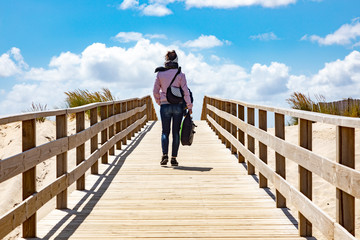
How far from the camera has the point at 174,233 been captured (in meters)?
4.36

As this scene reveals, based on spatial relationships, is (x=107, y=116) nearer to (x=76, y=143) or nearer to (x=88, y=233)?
(x=76, y=143)

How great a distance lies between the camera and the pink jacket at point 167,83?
24.8 ft

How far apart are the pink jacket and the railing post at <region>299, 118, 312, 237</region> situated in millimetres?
3694

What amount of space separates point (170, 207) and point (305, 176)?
1851 millimetres

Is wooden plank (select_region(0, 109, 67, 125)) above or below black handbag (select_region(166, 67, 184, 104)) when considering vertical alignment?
below

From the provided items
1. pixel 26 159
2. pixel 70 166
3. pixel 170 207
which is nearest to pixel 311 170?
pixel 170 207

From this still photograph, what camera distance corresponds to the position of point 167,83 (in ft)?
24.8

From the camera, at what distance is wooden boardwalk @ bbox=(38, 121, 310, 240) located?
445 cm

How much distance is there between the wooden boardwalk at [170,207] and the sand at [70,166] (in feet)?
4.42

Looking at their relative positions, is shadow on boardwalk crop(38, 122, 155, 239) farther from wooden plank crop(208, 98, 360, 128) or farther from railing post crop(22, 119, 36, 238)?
wooden plank crop(208, 98, 360, 128)

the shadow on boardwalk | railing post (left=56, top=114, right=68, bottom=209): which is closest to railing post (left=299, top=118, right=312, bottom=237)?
the shadow on boardwalk

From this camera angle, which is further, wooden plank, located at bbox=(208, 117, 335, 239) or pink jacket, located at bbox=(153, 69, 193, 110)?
pink jacket, located at bbox=(153, 69, 193, 110)

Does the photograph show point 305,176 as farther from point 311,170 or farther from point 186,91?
point 186,91

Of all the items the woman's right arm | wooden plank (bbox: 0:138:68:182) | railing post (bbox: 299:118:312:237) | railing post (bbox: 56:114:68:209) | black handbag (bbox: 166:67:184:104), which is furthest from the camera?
the woman's right arm
